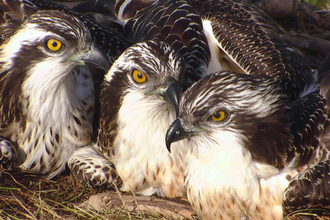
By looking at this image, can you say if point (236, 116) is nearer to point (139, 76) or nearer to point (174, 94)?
point (174, 94)

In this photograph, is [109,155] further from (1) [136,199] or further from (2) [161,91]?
(2) [161,91]

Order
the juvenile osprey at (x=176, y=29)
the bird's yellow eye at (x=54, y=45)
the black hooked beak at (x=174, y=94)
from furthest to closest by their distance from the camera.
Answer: the juvenile osprey at (x=176, y=29), the bird's yellow eye at (x=54, y=45), the black hooked beak at (x=174, y=94)

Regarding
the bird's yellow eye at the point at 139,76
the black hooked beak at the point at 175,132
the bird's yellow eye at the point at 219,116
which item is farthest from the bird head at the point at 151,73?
the bird's yellow eye at the point at 219,116

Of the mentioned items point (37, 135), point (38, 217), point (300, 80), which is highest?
point (300, 80)

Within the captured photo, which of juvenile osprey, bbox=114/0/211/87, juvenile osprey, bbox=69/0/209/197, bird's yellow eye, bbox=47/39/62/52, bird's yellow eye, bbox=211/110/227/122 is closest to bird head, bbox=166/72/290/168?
bird's yellow eye, bbox=211/110/227/122

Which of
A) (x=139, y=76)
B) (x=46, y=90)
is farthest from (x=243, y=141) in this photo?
(x=46, y=90)

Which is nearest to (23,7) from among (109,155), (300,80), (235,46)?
(109,155)

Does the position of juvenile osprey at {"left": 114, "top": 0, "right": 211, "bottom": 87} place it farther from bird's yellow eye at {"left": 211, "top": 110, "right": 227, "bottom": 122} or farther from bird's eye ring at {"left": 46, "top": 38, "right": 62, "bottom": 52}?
bird's eye ring at {"left": 46, "top": 38, "right": 62, "bottom": 52}

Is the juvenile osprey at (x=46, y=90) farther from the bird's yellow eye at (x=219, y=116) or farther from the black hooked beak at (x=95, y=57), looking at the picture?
the bird's yellow eye at (x=219, y=116)
